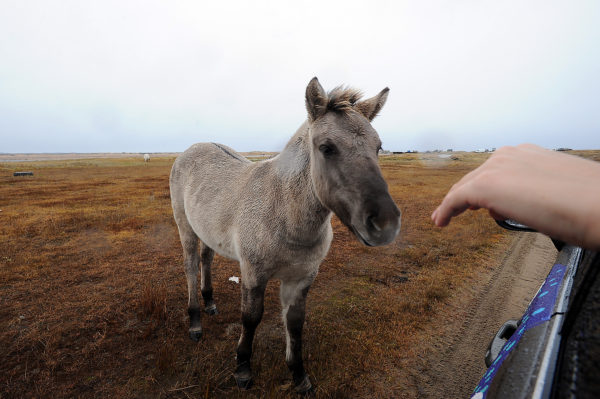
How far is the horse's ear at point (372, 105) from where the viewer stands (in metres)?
2.53

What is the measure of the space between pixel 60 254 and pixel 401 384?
915 cm

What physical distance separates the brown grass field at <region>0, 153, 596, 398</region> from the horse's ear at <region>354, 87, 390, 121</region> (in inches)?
63.8

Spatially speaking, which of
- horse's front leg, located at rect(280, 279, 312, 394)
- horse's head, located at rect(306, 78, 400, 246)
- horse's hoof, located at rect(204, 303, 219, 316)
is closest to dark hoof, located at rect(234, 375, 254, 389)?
horse's front leg, located at rect(280, 279, 312, 394)

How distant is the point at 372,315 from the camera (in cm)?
480

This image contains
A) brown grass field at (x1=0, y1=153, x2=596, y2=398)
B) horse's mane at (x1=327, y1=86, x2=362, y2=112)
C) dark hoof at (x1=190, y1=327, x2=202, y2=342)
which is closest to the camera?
horse's mane at (x1=327, y1=86, x2=362, y2=112)

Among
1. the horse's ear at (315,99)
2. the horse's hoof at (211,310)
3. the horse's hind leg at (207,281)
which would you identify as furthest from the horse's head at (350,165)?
the horse's hoof at (211,310)

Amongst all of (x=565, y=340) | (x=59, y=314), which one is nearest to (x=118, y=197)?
(x=59, y=314)

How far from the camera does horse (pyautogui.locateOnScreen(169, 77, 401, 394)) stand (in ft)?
6.60

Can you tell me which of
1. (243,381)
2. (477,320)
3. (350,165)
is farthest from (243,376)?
(477,320)

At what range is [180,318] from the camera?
15.3 feet

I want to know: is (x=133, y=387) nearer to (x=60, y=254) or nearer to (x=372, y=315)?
(x=372, y=315)

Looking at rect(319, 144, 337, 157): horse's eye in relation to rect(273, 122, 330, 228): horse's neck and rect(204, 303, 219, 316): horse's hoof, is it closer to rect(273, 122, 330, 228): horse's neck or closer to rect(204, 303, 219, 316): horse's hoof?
rect(273, 122, 330, 228): horse's neck

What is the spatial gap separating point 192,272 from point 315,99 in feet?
12.0

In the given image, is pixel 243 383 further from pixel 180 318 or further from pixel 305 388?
pixel 180 318
